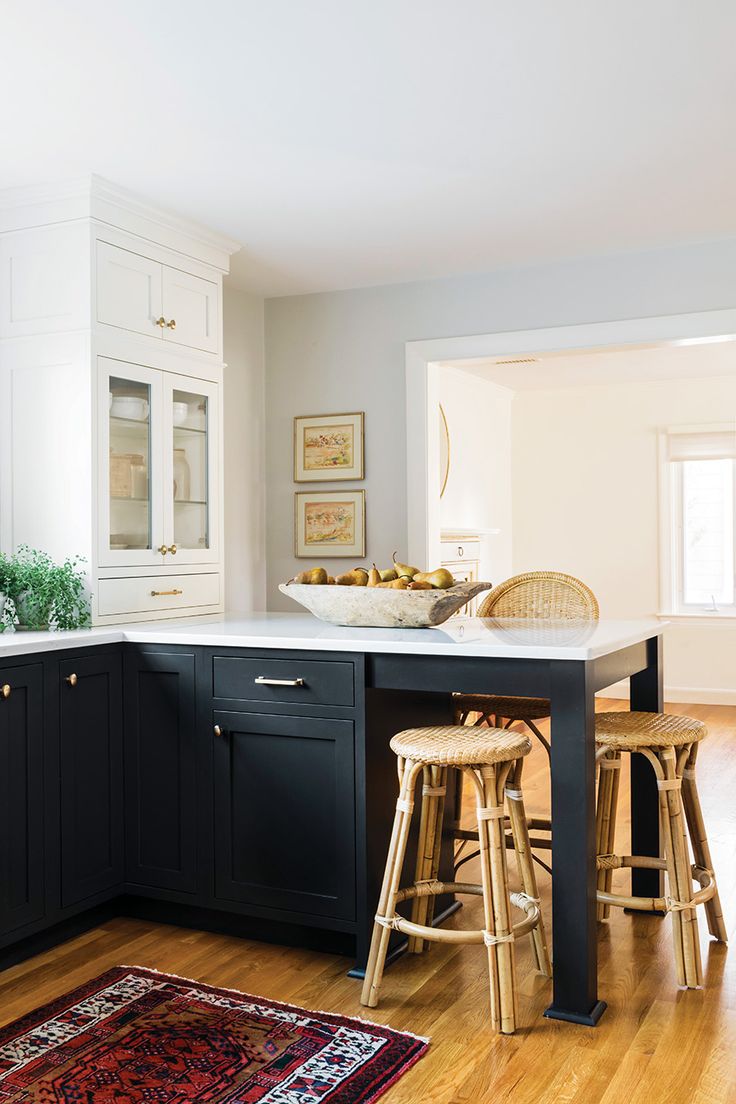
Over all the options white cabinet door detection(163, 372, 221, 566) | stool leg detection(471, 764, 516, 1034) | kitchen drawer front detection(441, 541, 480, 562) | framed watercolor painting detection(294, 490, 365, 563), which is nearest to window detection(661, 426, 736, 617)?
kitchen drawer front detection(441, 541, 480, 562)

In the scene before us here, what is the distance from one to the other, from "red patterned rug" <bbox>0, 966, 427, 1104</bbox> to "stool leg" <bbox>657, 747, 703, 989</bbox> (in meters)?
0.80

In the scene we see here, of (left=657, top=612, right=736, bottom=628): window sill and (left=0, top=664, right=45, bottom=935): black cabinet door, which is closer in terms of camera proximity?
(left=0, top=664, right=45, bottom=935): black cabinet door

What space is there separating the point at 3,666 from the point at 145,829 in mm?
759

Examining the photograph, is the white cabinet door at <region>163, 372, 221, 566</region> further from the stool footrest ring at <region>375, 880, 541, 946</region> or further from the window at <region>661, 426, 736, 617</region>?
the window at <region>661, 426, 736, 617</region>

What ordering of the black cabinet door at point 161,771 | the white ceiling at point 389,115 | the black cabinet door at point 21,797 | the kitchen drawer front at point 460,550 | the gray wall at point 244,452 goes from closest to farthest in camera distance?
the white ceiling at point 389,115
the black cabinet door at point 21,797
the black cabinet door at point 161,771
the gray wall at point 244,452
the kitchen drawer front at point 460,550

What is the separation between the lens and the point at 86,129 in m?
2.99

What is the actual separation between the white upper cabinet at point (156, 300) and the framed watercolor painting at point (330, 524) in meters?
1.03

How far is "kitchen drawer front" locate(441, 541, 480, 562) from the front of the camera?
684 centimetres

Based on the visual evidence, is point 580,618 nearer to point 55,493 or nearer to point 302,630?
point 302,630

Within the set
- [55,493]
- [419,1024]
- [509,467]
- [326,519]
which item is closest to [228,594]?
[326,519]

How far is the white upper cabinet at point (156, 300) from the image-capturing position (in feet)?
11.5

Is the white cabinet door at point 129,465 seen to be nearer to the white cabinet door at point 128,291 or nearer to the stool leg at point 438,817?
the white cabinet door at point 128,291

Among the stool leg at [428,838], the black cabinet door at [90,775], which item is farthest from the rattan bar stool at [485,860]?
the black cabinet door at [90,775]

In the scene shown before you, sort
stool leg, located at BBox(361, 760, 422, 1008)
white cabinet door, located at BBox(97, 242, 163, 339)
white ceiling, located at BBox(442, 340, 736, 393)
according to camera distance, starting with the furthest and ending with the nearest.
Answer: white ceiling, located at BBox(442, 340, 736, 393)
white cabinet door, located at BBox(97, 242, 163, 339)
stool leg, located at BBox(361, 760, 422, 1008)
